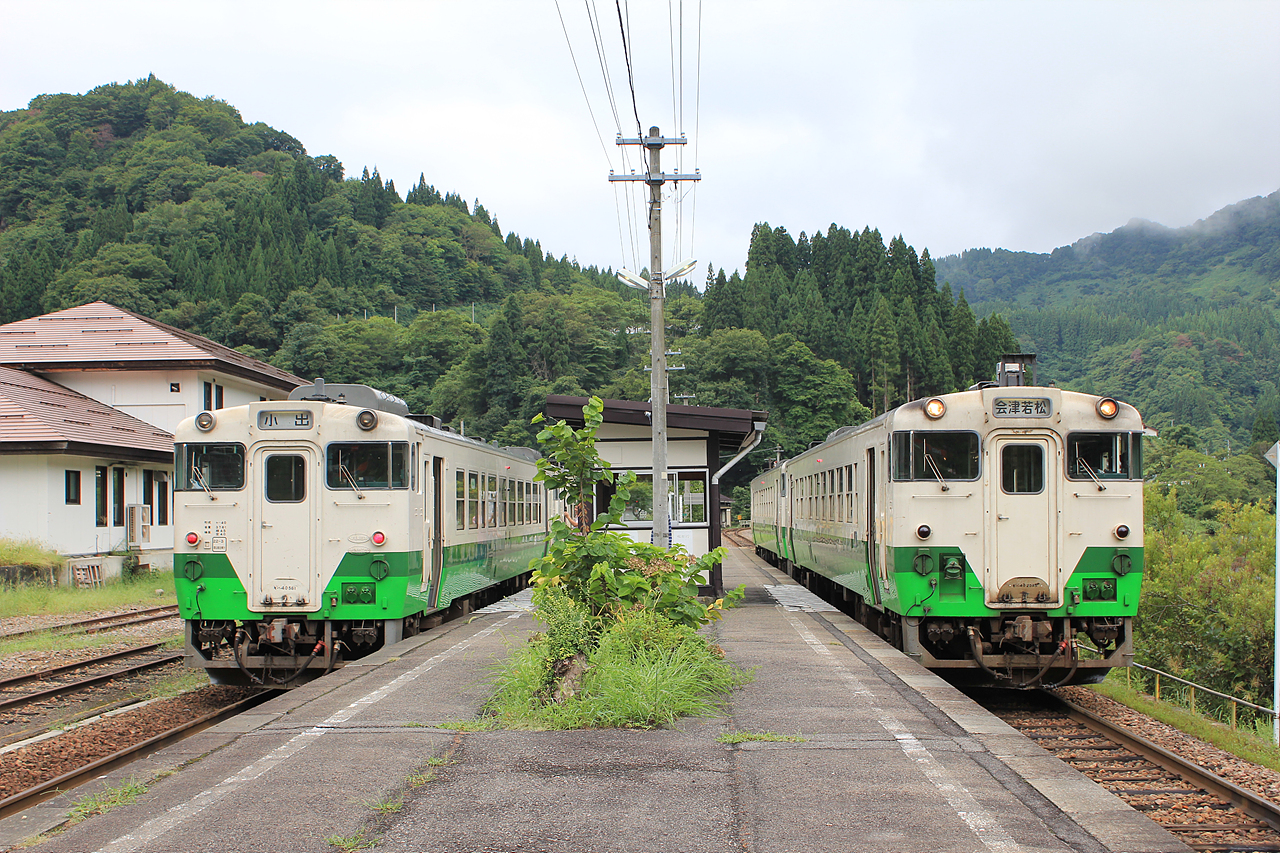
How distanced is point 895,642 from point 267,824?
24.9 feet

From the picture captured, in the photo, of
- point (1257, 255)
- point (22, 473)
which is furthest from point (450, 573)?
point (1257, 255)

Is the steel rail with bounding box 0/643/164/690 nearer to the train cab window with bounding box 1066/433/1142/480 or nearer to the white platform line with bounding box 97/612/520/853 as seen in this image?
the white platform line with bounding box 97/612/520/853

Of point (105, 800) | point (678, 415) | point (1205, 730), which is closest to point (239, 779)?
point (105, 800)

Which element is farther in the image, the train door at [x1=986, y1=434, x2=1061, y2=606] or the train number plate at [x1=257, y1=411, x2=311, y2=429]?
the train number plate at [x1=257, y1=411, x2=311, y2=429]

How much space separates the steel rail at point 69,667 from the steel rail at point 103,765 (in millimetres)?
2674

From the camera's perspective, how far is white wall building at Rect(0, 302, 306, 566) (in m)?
21.1

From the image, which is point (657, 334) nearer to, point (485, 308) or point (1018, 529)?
point (1018, 529)

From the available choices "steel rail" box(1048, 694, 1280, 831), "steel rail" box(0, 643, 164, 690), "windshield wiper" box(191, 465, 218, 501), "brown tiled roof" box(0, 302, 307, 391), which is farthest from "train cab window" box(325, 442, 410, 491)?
"brown tiled roof" box(0, 302, 307, 391)

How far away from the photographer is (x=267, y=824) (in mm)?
4684

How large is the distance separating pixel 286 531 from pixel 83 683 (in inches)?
115

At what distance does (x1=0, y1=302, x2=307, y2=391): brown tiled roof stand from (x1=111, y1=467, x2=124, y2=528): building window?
3.87 m

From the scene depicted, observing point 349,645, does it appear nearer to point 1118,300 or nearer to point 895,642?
point 895,642

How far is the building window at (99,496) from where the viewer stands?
2286 cm

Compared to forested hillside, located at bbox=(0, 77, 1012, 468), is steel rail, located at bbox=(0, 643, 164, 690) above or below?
below
